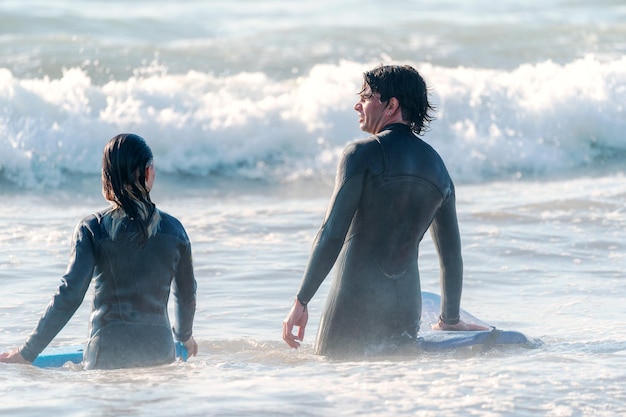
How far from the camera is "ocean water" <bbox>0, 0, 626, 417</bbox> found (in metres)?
4.91

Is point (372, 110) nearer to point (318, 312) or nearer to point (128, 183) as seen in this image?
point (128, 183)

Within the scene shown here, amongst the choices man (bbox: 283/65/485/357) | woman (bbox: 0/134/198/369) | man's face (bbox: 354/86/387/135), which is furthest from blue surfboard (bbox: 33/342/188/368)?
man's face (bbox: 354/86/387/135)

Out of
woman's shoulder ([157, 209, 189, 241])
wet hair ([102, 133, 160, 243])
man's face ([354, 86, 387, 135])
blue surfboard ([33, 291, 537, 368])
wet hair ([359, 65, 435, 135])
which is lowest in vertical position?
blue surfboard ([33, 291, 537, 368])

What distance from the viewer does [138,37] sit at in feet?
68.8

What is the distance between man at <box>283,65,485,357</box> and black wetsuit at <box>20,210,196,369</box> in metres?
0.54

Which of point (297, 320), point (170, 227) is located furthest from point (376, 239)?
point (170, 227)

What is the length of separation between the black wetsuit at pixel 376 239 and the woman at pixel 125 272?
590 mm

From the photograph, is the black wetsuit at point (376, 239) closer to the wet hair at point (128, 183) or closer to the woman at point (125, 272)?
the woman at point (125, 272)

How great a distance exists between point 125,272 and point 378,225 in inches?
42.7

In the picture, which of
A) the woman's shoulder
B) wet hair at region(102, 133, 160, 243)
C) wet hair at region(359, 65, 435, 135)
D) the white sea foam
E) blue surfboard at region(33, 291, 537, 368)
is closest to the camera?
wet hair at region(102, 133, 160, 243)

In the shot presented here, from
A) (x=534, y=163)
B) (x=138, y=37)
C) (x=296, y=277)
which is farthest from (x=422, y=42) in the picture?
(x=296, y=277)

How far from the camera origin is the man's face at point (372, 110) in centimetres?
520

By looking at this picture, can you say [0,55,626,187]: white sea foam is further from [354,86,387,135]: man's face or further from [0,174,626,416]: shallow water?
[354,86,387,135]: man's face

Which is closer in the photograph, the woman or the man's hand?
the woman
